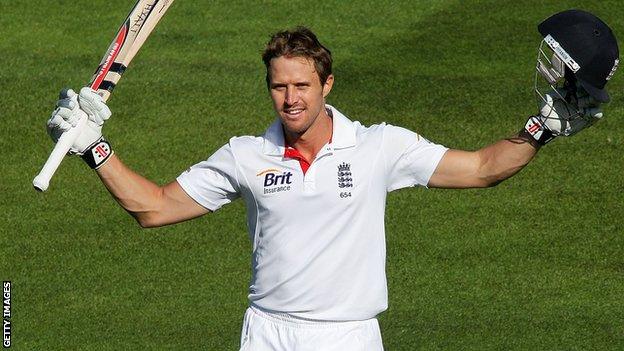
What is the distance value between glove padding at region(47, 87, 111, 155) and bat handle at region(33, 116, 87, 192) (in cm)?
2

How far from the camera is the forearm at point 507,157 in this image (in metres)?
7.20

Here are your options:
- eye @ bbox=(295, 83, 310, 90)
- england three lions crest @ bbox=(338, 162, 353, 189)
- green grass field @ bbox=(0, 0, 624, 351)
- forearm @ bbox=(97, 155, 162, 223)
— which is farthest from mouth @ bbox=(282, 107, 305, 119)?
green grass field @ bbox=(0, 0, 624, 351)

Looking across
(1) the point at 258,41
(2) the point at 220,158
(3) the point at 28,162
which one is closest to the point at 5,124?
(3) the point at 28,162

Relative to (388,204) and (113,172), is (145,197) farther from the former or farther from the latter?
(388,204)

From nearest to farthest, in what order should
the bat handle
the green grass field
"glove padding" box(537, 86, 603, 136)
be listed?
the bat handle, "glove padding" box(537, 86, 603, 136), the green grass field

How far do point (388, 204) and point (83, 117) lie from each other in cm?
548

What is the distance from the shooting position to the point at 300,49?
716cm

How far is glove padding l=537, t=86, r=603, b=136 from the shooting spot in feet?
23.1

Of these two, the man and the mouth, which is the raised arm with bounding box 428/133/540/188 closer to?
the man

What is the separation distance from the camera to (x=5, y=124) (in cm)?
1367

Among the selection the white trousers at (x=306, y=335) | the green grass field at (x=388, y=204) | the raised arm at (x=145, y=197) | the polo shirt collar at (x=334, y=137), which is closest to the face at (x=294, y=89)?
the polo shirt collar at (x=334, y=137)

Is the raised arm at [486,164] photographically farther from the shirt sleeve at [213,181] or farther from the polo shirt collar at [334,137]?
the shirt sleeve at [213,181]

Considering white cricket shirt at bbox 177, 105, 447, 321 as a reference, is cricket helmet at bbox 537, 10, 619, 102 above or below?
above

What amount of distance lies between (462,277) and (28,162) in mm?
4425
